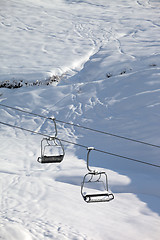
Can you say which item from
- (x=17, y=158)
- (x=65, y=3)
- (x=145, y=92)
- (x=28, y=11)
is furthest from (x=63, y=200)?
(x=65, y=3)

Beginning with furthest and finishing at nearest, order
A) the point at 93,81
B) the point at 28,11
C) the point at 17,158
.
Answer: the point at 28,11 → the point at 93,81 → the point at 17,158

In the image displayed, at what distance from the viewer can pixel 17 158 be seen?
448 inches

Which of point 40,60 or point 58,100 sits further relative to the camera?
point 40,60

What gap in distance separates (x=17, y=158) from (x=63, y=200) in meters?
3.25

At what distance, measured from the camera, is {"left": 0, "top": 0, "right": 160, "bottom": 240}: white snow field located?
26.5 feet

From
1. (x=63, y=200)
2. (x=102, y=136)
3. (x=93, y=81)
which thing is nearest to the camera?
(x=63, y=200)

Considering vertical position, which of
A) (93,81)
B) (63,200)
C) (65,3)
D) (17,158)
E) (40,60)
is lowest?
(63,200)

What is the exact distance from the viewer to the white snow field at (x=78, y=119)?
809 centimetres

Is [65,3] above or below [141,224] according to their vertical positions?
above

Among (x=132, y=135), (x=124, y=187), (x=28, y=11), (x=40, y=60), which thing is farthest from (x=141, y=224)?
(x=28, y=11)

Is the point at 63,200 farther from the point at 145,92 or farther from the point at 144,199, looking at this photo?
the point at 145,92

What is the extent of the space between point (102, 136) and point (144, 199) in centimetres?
403

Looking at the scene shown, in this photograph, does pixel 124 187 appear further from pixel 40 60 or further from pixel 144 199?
pixel 40 60

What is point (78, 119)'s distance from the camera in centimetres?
1362
